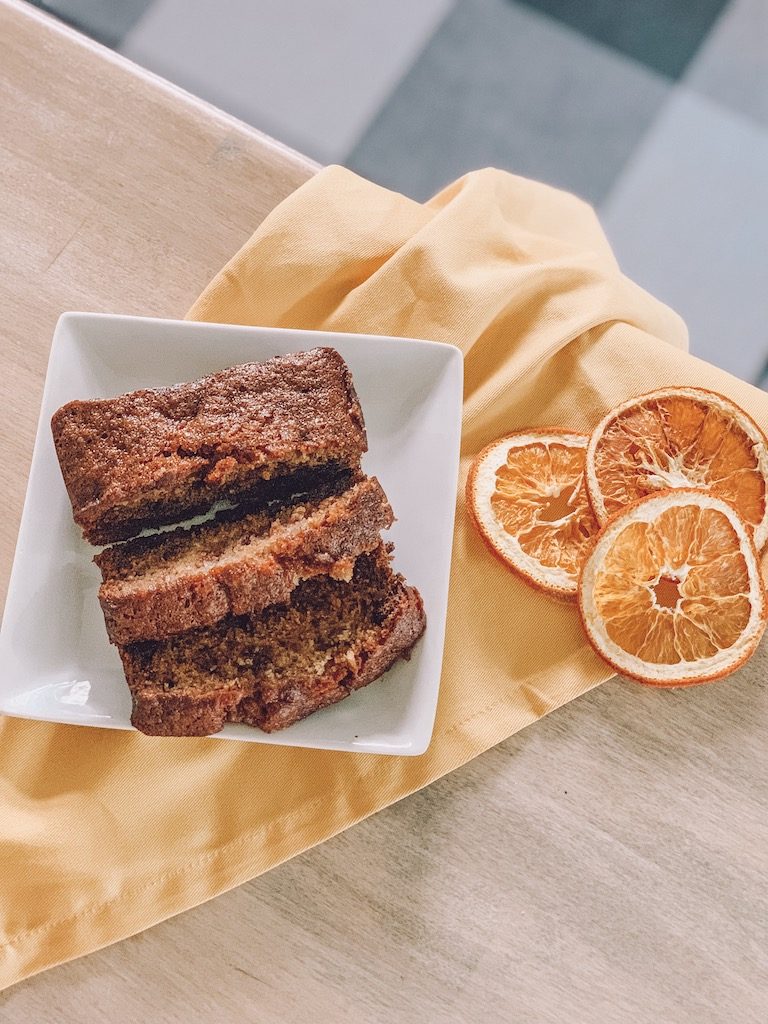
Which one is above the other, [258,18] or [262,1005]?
[258,18]

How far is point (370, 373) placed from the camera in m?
2.21

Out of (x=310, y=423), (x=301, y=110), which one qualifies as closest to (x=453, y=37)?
(x=301, y=110)

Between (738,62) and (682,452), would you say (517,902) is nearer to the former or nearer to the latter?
(682,452)

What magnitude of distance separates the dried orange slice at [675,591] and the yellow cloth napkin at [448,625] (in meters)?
0.14

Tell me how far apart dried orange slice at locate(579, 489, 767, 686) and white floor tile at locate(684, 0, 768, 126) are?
2.21 metres

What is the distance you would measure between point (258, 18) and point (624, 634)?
280 cm

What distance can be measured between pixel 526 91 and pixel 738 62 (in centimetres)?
80

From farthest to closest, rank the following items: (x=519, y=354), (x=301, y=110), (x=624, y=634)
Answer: (x=301, y=110), (x=519, y=354), (x=624, y=634)

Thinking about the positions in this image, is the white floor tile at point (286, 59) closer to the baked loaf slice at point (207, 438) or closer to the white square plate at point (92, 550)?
the white square plate at point (92, 550)

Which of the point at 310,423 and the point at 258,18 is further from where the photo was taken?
the point at 258,18

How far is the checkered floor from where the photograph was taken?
3.57 m

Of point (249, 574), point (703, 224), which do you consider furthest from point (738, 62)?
point (249, 574)

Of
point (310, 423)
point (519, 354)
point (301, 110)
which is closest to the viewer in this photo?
point (310, 423)

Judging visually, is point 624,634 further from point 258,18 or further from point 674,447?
point 258,18
